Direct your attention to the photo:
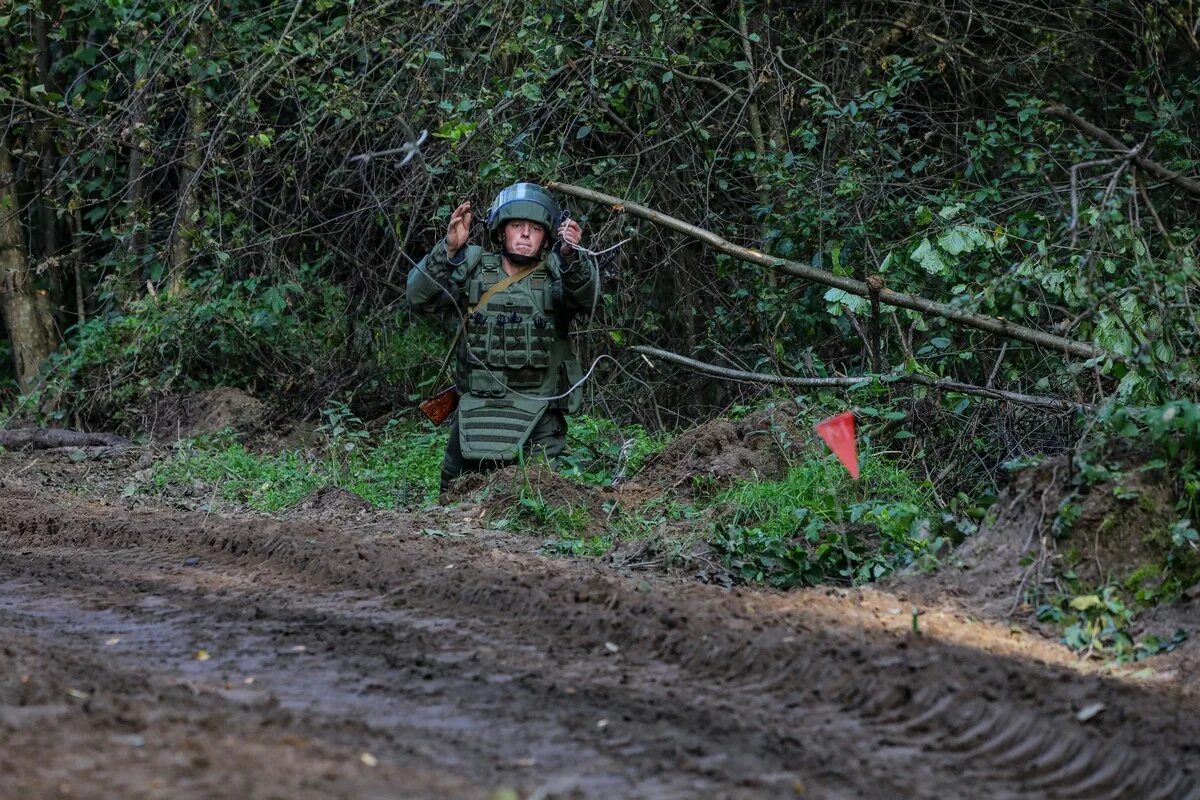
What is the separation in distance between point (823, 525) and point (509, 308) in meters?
2.43

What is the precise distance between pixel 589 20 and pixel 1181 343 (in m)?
5.26

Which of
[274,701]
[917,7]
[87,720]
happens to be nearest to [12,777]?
[87,720]

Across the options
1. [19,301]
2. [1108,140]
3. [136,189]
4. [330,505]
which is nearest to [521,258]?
[330,505]

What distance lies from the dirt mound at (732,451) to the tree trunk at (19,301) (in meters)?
7.84

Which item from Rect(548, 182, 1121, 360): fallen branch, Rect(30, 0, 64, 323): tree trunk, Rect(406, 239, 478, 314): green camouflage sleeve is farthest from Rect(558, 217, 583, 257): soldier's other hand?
Rect(30, 0, 64, 323): tree trunk

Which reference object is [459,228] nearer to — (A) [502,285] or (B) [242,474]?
(A) [502,285]

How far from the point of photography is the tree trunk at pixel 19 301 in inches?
517

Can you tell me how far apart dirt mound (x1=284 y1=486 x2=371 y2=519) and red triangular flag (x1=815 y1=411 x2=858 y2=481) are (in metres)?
2.95

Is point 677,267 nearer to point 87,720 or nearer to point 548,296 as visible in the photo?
point 548,296

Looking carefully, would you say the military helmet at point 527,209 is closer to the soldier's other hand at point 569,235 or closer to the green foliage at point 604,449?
the soldier's other hand at point 569,235

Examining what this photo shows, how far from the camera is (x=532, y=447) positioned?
26.5 ft

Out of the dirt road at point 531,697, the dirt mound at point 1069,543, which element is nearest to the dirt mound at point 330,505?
the dirt road at point 531,697

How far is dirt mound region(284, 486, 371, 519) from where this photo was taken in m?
7.60

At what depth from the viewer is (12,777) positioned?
3.12 m
